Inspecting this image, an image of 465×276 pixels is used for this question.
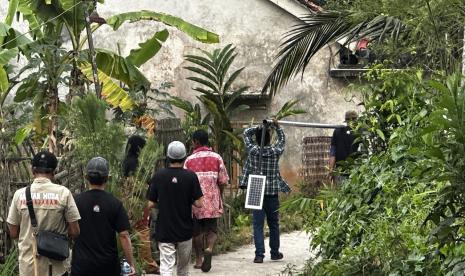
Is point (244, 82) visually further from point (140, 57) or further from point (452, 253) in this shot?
point (452, 253)

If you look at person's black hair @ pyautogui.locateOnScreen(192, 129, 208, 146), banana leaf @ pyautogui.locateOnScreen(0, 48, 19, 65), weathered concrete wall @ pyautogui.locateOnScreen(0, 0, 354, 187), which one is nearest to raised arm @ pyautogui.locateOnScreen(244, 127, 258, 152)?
person's black hair @ pyautogui.locateOnScreen(192, 129, 208, 146)

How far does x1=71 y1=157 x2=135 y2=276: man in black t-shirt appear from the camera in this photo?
8.00 metres

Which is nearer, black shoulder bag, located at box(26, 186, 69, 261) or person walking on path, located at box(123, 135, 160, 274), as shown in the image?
black shoulder bag, located at box(26, 186, 69, 261)

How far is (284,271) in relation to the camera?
10828 mm

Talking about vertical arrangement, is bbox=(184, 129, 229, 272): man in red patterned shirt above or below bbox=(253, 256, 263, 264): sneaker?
above

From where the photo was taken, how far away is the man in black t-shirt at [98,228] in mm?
8000

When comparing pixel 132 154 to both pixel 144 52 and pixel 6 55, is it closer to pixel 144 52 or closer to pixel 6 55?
pixel 6 55

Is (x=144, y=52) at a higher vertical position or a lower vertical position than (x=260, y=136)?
higher

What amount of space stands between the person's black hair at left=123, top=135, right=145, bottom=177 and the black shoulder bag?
3.03 metres

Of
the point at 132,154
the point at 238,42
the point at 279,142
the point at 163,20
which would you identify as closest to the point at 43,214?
the point at 132,154

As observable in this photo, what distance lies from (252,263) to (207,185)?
139 cm

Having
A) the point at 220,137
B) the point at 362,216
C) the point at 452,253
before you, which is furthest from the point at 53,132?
the point at 452,253

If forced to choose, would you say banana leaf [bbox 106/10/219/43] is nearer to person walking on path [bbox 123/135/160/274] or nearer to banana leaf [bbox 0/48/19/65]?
banana leaf [bbox 0/48/19/65]

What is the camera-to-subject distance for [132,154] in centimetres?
1107
